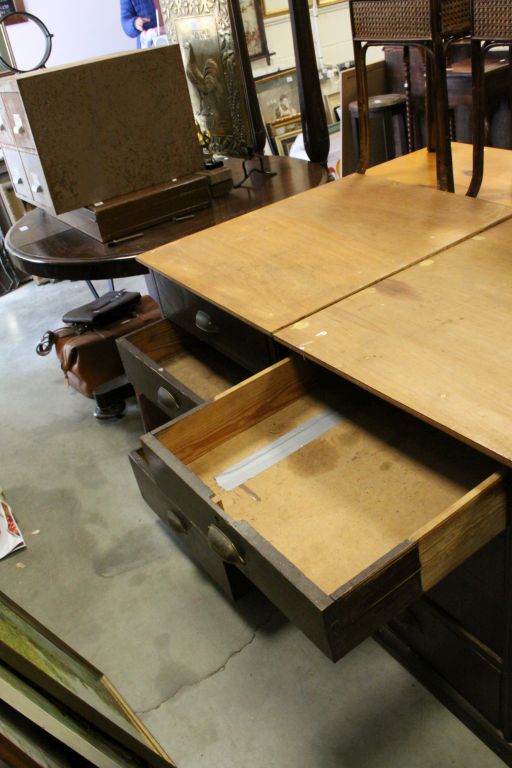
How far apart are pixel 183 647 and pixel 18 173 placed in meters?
1.50

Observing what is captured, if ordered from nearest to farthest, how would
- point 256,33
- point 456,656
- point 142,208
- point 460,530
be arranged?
point 460,530
point 456,656
point 142,208
point 256,33

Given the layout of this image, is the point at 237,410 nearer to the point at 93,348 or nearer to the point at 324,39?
the point at 93,348

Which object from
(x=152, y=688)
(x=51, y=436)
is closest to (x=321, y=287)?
(x=152, y=688)

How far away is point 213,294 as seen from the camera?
52.2 inches

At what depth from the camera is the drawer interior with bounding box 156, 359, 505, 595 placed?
100 cm

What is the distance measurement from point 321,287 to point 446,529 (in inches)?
21.9

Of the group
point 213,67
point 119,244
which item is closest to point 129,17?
point 213,67

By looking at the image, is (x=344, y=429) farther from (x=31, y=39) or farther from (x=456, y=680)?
(x=31, y=39)

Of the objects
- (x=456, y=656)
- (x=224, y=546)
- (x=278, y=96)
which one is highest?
(x=278, y=96)

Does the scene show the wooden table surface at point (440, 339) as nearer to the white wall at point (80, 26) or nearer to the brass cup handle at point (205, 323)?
the brass cup handle at point (205, 323)

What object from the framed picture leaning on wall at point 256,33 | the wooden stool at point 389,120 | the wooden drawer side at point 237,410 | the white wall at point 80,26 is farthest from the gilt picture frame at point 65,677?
the white wall at point 80,26

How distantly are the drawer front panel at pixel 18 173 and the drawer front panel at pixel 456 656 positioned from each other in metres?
1.65

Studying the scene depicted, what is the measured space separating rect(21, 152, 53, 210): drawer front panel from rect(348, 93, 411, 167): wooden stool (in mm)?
1215

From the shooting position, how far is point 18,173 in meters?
2.16
